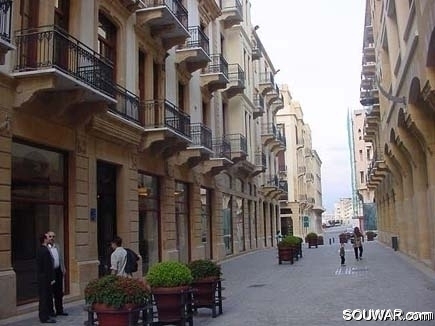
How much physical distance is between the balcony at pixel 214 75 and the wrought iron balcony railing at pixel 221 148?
2571mm

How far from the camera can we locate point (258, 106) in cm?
4091

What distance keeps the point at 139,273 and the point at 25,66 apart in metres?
8.20

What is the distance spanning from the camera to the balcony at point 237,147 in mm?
31578

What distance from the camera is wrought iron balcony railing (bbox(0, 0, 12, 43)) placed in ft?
37.2

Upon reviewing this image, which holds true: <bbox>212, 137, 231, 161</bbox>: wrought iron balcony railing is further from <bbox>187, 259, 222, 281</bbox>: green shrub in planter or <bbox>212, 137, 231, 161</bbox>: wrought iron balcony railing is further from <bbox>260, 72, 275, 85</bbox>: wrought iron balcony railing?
<bbox>260, 72, 275, 85</bbox>: wrought iron balcony railing

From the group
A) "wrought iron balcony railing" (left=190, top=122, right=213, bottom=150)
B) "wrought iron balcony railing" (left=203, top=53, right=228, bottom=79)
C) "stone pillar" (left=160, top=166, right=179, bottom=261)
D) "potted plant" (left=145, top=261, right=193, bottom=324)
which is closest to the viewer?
"potted plant" (left=145, top=261, right=193, bottom=324)

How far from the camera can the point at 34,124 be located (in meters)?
13.2

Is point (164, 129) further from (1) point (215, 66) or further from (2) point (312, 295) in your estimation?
(1) point (215, 66)

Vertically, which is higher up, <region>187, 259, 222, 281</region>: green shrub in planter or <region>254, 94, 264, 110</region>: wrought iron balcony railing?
<region>254, 94, 264, 110</region>: wrought iron balcony railing

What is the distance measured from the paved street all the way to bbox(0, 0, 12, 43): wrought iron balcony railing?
5.57 metres

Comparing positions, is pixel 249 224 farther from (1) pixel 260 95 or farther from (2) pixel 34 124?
(2) pixel 34 124

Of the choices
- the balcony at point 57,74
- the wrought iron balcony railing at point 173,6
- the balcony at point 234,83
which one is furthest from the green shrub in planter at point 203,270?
the balcony at point 234,83

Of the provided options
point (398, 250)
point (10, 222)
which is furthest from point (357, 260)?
point (10, 222)

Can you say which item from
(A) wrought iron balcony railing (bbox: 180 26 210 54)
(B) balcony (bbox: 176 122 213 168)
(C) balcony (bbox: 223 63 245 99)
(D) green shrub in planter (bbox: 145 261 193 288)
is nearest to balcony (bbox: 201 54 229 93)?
(A) wrought iron balcony railing (bbox: 180 26 210 54)
